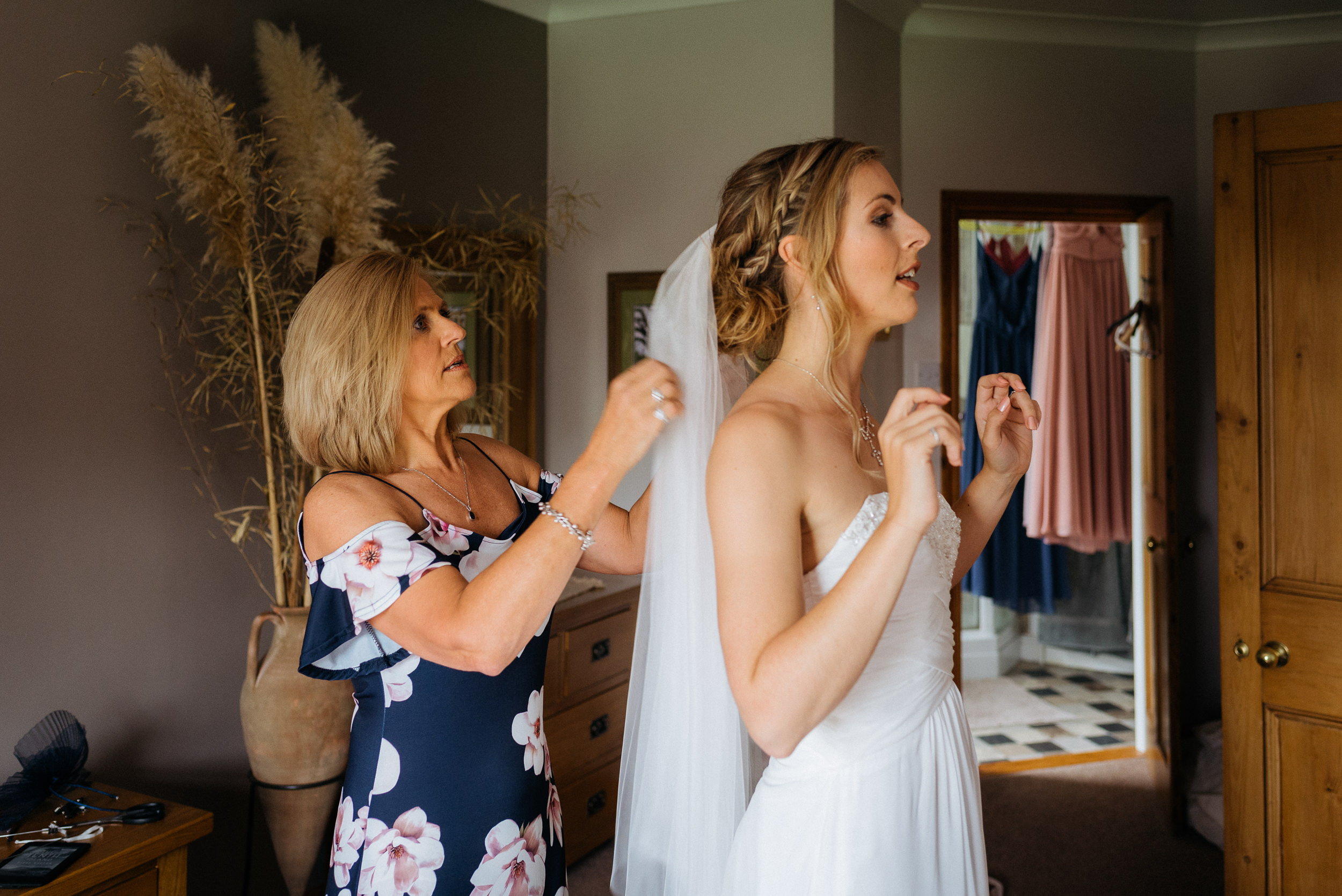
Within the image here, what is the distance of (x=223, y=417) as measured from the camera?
257cm

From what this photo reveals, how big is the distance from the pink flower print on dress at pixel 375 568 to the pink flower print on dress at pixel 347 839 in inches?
13.1

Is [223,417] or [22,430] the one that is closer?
[22,430]

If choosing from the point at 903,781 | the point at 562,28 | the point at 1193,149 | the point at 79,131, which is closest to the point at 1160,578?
the point at 1193,149

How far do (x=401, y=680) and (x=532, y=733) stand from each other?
23 centimetres

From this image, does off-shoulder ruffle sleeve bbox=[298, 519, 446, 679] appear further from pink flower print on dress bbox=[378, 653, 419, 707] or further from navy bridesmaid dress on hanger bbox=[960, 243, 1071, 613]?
navy bridesmaid dress on hanger bbox=[960, 243, 1071, 613]

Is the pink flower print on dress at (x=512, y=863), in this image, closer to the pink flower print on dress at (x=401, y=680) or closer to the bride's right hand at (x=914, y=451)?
the pink flower print on dress at (x=401, y=680)

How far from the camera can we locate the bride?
1.28 m

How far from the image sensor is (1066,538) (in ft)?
16.5

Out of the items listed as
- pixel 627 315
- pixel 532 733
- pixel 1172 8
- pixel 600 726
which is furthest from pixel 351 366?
pixel 1172 8

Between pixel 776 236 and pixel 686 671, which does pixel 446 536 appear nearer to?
pixel 686 671

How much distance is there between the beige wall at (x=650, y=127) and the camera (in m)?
3.47

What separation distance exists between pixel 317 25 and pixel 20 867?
7.62ft

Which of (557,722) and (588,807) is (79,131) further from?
(588,807)

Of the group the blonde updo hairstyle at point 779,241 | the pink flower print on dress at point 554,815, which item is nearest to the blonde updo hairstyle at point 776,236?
the blonde updo hairstyle at point 779,241
